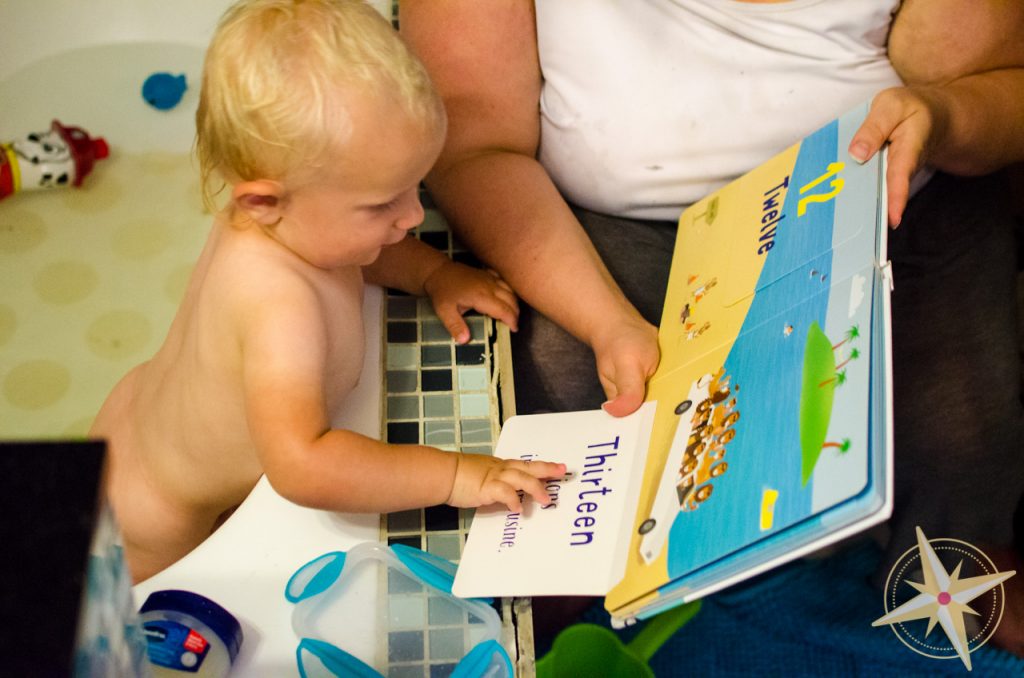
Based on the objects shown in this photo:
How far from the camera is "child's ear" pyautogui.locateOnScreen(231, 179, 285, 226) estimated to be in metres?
0.63

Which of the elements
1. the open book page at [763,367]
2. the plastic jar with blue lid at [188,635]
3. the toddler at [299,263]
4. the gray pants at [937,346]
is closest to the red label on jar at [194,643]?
the plastic jar with blue lid at [188,635]

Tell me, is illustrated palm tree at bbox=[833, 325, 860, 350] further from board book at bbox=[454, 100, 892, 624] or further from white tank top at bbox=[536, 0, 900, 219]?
white tank top at bbox=[536, 0, 900, 219]

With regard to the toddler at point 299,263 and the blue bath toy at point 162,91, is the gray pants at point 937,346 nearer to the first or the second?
the toddler at point 299,263

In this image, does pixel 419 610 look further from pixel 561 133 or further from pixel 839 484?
pixel 561 133

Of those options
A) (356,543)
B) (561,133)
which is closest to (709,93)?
(561,133)

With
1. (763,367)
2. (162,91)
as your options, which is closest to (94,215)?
(162,91)

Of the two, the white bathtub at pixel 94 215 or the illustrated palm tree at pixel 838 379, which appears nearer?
the illustrated palm tree at pixel 838 379

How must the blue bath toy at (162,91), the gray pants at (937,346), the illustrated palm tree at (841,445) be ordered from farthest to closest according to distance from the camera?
the blue bath toy at (162,91) → the gray pants at (937,346) → the illustrated palm tree at (841,445)

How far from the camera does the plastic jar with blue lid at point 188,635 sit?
57 cm

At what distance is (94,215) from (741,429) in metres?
0.89

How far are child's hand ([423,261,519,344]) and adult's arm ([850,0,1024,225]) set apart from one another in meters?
0.34

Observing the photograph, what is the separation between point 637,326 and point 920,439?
291 mm

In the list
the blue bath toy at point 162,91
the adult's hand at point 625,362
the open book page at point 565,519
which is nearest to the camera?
the open book page at point 565,519

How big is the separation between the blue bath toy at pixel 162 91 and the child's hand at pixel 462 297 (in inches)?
25.0
